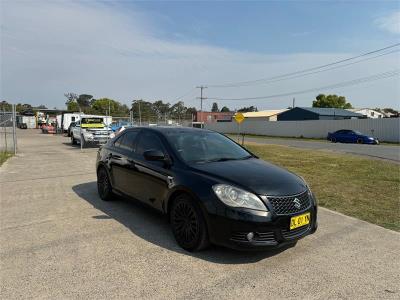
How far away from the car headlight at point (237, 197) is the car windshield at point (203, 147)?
3.02 ft

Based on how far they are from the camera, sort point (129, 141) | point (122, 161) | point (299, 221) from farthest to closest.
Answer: point (129, 141) < point (122, 161) < point (299, 221)

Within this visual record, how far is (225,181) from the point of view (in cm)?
418

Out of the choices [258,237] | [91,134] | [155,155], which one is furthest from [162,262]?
[91,134]

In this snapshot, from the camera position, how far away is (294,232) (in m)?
4.09

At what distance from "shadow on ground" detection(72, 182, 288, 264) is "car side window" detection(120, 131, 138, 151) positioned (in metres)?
0.91

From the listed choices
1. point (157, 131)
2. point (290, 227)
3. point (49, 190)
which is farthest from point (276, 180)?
point (49, 190)

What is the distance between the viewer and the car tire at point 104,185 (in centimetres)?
664

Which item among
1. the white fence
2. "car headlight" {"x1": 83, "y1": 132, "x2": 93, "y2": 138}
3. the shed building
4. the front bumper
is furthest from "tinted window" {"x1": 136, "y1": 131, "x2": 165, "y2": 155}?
the shed building

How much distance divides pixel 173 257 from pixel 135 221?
150 centimetres

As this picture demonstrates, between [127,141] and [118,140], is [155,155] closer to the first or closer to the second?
[127,141]

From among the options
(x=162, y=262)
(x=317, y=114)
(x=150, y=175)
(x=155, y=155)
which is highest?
(x=317, y=114)

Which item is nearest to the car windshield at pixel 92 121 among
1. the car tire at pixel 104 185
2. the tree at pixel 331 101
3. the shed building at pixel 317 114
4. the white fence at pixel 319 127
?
the car tire at pixel 104 185

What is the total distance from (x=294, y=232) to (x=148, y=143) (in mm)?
2635

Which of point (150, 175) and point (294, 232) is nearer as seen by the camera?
point (294, 232)
